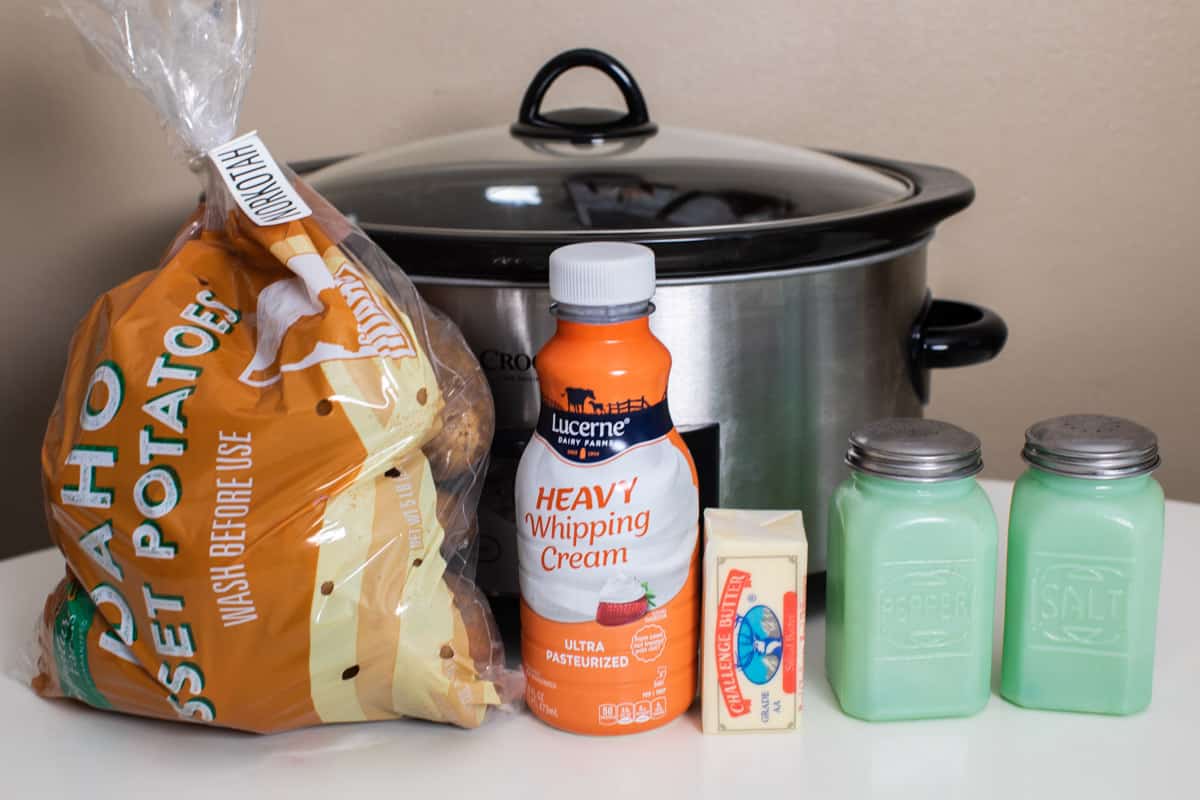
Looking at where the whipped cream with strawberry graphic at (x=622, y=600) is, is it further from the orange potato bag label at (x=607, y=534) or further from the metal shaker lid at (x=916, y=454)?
the metal shaker lid at (x=916, y=454)

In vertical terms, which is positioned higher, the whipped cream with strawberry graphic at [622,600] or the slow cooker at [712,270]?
the slow cooker at [712,270]

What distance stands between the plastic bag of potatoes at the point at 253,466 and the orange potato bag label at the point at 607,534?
0.18 ft

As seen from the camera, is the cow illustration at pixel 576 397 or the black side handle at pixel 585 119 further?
the black side handle at pixel 585 119

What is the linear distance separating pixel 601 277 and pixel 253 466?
22 cm

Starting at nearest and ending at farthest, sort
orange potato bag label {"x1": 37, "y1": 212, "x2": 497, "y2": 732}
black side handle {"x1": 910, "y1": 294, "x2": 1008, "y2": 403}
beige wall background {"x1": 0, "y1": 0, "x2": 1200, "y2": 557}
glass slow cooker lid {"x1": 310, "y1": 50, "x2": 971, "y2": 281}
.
→ orange potato bag label {"x1": 37, "y1": 212, "x2": 497, "y2": 732}, glass slow cooker lid {"x1": 310, "y1": 50, "x2": 971, "y2": 281}, black side handle {"x1": 910, "y1": 294, "x2": 1008, "y2": 403}, beige wall background {"x1": 0, "y1": 0, "x2": 1200, "y2": 557}

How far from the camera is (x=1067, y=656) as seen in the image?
77 cm

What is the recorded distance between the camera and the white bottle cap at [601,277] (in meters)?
0.69

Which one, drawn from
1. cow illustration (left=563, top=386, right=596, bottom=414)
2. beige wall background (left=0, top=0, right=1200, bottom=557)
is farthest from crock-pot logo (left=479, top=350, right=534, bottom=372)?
beige wall background (left=0, top=0, right=1200, bottom=557)

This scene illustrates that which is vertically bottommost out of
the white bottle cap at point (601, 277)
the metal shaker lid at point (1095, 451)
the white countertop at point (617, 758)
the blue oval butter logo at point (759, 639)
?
the white countertop at point (617, 758)

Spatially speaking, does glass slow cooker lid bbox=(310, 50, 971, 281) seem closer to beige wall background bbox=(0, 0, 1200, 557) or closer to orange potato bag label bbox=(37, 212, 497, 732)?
orange potato bag label bbox=(37, 212, 497, 732)

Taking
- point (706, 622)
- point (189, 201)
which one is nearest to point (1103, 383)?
A: point (706, 622)

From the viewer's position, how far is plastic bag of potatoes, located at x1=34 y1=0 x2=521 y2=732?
69cm

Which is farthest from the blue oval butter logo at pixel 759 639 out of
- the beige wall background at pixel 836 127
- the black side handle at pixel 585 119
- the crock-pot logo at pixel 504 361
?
the beige wall background at pixel 836 127

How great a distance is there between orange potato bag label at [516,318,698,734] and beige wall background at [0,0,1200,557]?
650 millimetres
